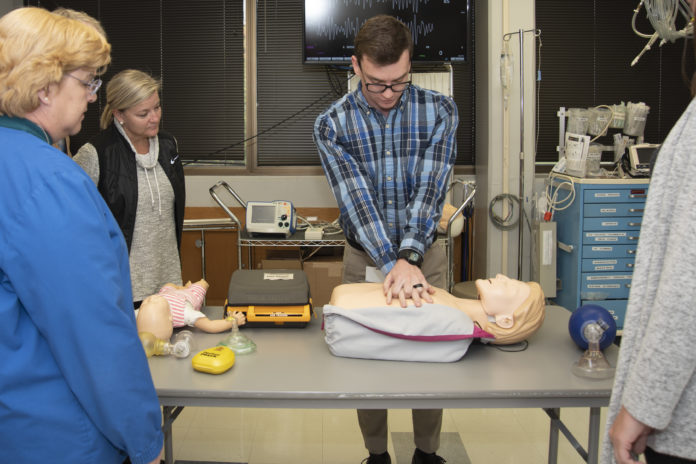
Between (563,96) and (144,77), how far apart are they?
306cm

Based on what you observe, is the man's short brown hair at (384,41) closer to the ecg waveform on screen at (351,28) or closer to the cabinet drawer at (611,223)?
the cabinet drawer at (611,223)

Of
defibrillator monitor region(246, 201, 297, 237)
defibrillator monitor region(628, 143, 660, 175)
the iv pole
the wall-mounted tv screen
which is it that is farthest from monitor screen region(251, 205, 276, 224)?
defibrillator monitor region(628, 143, 660, 175)

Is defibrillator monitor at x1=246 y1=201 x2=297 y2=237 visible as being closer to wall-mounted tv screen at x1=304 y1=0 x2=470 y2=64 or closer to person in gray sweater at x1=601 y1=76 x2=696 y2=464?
wall-mounted tv screen at x1=304 y1=0 x2=470 y2=64

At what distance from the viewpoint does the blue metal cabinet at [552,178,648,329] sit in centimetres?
364

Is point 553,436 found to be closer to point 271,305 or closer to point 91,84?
point 271,305

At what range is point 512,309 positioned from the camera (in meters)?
1.65

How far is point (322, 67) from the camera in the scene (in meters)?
4.45

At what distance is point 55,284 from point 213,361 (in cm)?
58

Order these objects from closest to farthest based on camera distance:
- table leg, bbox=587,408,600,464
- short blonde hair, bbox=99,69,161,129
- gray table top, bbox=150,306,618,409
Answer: gray table top, bbox=150,306,618,409
table leg, bbox=587,408,600,464
short blonde hair, bbox=99,69,161,129

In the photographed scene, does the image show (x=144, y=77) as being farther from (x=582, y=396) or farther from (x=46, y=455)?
(x=582, y=396)

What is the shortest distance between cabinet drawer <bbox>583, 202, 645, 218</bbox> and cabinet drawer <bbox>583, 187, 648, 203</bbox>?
2 centimetres

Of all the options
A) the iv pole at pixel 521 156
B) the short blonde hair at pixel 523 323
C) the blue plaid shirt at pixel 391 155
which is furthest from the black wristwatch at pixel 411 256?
the iv pole at pixel 521 156

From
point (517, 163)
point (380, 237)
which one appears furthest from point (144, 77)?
point (517, 163)

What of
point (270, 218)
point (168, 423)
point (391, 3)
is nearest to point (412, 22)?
point (391, 3)
